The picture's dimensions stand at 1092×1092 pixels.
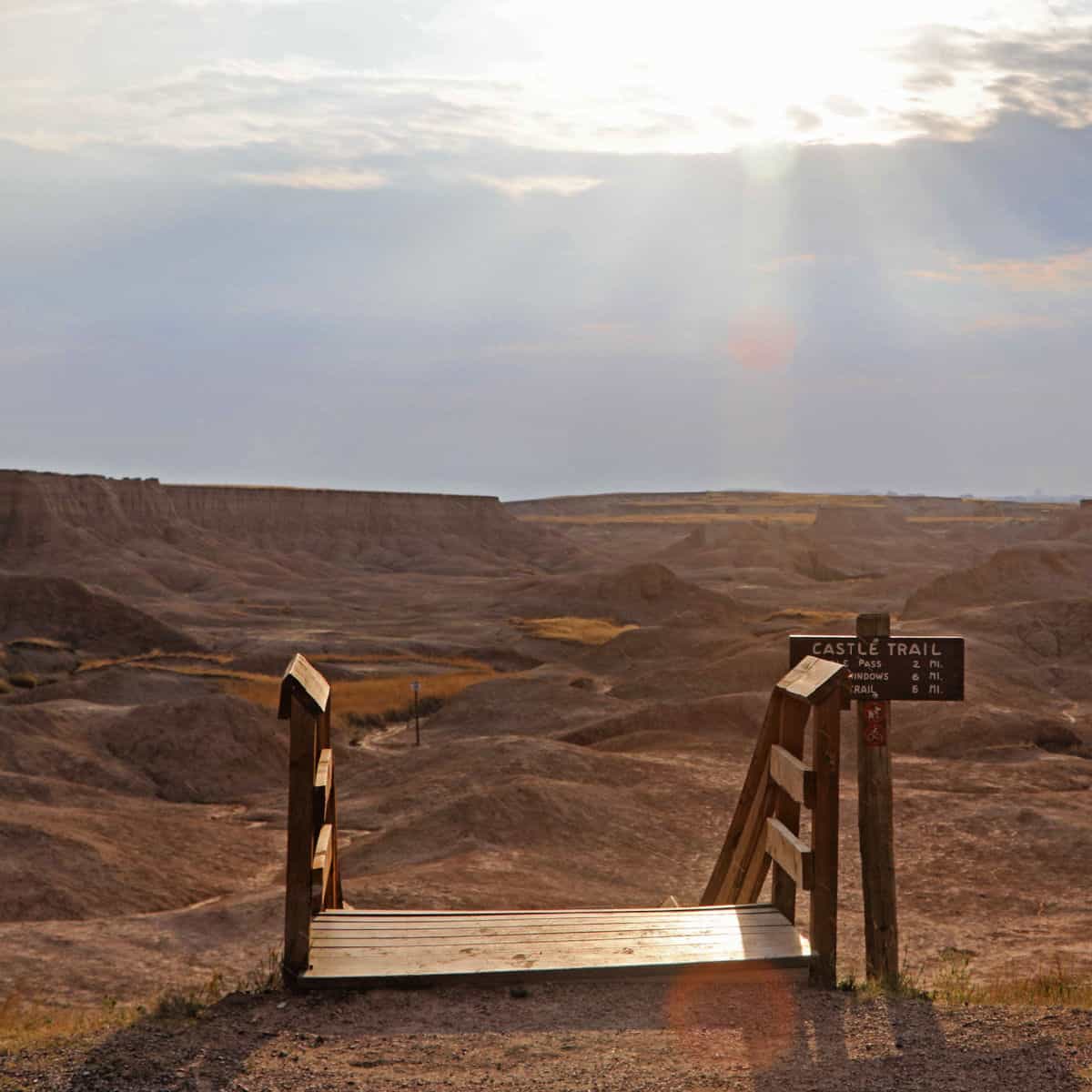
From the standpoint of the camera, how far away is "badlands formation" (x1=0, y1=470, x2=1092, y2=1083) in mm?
14234

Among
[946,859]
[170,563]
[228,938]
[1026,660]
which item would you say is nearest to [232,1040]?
[228,938]

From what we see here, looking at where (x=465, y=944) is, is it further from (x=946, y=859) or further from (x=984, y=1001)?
(x=946, y=859)

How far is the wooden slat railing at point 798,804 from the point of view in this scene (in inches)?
258

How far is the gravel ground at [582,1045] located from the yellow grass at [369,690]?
26.4 metres

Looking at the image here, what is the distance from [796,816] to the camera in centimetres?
753

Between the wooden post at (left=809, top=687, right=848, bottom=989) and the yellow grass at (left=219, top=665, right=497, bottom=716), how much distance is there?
1035 inches

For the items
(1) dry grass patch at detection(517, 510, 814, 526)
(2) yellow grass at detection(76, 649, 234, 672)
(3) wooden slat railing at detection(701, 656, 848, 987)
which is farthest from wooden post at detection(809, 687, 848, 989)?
(1) dry grass patch at detection(517, 510, 814, 526)

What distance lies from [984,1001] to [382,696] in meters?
29.4

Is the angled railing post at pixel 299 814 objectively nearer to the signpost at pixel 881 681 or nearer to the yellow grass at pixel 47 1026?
the yellow grass at pixel 47 1026

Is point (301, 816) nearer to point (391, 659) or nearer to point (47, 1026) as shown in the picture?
point (47, 1026)

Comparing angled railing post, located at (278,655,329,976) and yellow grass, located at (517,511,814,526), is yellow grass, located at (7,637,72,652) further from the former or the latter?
yellow grass, located at (517,511,814,526)

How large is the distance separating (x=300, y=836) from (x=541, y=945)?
1.46m

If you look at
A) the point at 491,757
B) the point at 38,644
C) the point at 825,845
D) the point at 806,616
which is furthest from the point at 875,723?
the point at 806,616

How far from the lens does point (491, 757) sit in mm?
22719
